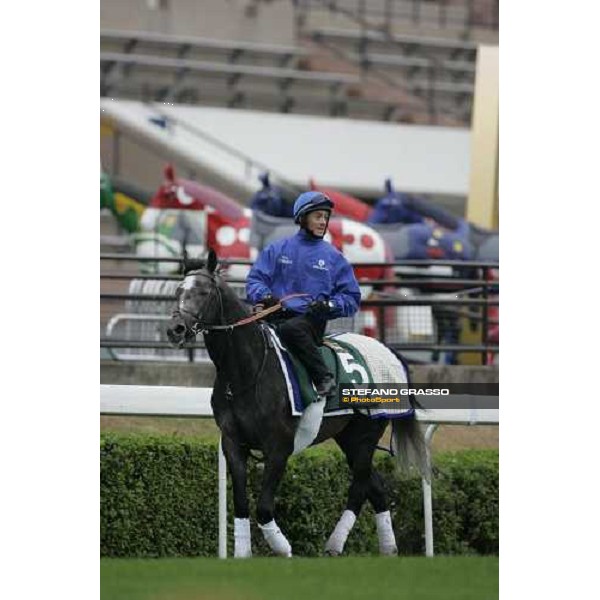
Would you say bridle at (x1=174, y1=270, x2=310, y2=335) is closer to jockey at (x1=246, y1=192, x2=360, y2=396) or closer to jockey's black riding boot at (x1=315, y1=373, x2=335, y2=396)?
jockey at (x1=246, y1=192, x2=360, y2=396)

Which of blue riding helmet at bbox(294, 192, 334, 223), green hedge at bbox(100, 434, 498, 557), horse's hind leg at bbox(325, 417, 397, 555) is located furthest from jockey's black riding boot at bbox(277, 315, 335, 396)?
green hedge at bbox(100, 434, 498, 557)

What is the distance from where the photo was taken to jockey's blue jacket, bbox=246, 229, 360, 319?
606 centimetres

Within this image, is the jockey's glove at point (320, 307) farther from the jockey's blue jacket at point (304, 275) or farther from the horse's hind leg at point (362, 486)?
the horse's hind leg at point (362, 486)

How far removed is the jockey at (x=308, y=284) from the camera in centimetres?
606

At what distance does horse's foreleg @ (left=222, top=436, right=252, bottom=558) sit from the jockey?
39 centimetres

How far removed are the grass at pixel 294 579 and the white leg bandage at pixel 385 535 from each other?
1.57 ft

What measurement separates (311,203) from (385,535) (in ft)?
4.55

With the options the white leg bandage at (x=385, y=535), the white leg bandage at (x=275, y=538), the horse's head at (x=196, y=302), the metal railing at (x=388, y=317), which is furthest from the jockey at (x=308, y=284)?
the metal railing at (x=388, y=317)

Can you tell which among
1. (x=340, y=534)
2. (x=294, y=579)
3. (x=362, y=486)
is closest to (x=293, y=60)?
(x=362, y=486)
